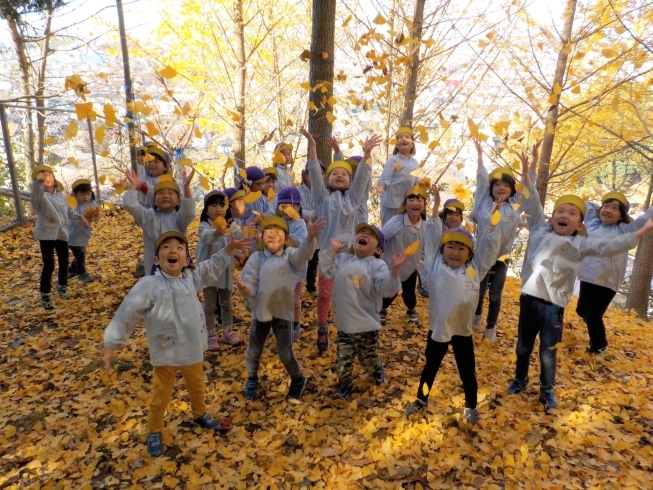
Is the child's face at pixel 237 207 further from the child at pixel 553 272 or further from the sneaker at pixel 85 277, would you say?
the sneaker at pixel 85 277

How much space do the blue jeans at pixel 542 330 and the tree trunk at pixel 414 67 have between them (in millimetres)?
4905

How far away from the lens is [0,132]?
8.18 m

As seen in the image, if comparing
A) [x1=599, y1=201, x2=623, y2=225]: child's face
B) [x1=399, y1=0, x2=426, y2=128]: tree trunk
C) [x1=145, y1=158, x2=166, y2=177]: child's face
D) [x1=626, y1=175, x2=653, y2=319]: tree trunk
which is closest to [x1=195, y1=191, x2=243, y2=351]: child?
[x1=145, y1=158, x2=166, y2=177]: child's face

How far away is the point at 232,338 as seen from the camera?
193 inches

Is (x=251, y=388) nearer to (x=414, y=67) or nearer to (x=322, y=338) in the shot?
(x=322, y=338)

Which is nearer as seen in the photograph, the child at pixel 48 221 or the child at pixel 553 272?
the child at pixel 553 272

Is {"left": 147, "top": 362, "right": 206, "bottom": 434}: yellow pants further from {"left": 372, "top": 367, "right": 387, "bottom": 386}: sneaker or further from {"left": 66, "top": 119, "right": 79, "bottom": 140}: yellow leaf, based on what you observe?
{"left": 66, "top": 119, "right": 79, "bottom": 140}: yellow leaf

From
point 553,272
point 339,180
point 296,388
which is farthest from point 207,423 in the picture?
Answer: point 553,272

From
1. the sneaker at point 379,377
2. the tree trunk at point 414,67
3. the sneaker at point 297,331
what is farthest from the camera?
the tree trunk at point 414,67

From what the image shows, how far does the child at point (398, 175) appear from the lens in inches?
215

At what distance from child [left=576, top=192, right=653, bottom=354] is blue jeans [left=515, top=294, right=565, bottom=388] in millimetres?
1268

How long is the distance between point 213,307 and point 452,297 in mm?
2892

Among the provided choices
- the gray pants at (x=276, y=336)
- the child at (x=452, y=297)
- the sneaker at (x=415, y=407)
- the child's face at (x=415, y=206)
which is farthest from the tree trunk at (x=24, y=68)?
the sneaker at (x=415, y=407)

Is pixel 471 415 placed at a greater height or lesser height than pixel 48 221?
lesser
